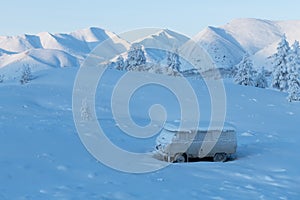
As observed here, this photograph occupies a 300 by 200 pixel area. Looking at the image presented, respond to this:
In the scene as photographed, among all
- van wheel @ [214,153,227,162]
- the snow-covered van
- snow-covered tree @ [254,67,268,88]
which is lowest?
snow-covered tree @ [254,67,268,88]

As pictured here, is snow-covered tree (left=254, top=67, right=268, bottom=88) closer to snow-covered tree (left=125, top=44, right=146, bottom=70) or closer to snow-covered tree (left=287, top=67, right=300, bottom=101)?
snow-covered tree (left=287, top=67, right=300, bottom=101)

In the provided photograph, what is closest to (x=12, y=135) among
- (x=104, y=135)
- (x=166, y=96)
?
(x=104, y=135)

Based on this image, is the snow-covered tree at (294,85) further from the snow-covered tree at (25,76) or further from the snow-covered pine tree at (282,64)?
the snow-covered tree at (25,76)

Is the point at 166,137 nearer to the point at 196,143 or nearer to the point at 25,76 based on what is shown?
the point at 196,143

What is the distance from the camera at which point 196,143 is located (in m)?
18.0

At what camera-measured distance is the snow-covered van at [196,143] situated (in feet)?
58.1

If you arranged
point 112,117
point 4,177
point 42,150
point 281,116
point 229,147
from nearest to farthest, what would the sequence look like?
point 4,177 < point 42,150 < point 229,147 < point 112,117 < point 281,116

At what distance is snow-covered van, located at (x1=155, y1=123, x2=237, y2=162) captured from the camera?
58.1ft

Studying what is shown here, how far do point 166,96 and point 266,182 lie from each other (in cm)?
2768

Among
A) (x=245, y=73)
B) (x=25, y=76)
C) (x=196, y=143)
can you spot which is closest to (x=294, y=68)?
(x=245, y=73)

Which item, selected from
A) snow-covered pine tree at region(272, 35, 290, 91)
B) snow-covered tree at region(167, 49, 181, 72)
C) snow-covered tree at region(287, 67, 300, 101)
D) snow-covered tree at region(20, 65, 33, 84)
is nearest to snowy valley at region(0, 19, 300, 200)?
snow-covered tree at region(287, 67, 300, 101)

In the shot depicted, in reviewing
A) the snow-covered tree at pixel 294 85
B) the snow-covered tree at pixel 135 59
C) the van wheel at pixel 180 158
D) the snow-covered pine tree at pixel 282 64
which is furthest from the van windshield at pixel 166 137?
the snow-covered tree at pixel 135 59

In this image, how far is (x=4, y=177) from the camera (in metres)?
13.1

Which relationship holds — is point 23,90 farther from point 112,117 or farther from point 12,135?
point 12,135
